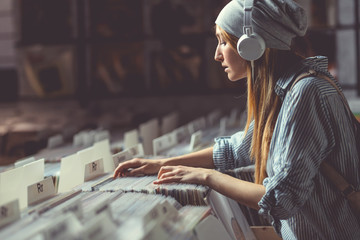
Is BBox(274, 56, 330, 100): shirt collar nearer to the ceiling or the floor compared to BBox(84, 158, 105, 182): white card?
nearer to the ceiling

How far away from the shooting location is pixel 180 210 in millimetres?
1260

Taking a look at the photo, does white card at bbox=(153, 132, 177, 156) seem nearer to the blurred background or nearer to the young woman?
the young woman

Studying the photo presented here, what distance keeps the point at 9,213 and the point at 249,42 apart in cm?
72

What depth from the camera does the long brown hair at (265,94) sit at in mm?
1369

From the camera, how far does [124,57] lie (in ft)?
14.5

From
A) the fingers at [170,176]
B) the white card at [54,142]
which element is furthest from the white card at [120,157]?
the white card at [54,142]

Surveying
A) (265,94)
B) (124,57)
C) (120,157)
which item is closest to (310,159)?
(265,94)

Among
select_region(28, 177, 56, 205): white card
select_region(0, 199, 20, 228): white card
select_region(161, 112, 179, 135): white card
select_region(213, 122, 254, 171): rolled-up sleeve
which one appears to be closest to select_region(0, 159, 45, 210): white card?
select_region(28, 177, 56, 205): white card

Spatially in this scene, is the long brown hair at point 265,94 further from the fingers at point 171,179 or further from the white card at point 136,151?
the white card at point 136,151

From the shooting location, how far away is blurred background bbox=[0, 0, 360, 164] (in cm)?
398

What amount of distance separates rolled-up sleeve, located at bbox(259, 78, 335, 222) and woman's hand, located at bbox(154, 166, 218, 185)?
0.18 meters

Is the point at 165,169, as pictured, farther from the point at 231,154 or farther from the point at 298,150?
the point at 298,150

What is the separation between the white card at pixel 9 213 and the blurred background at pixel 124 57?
2819 millimetres

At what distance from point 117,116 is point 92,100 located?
23.3 inches
